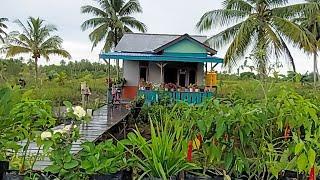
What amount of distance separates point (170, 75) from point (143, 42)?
80.5 inches

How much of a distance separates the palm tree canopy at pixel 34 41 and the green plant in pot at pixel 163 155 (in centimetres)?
2343

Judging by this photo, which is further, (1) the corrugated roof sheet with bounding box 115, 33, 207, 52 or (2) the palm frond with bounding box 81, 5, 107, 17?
(2) the palm frond with bounding box 81, 5, 107, 17

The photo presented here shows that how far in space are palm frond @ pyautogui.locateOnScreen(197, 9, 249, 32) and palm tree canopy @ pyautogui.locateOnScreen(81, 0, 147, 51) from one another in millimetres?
7784

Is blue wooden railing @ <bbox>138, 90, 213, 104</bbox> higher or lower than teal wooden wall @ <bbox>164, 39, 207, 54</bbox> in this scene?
lower

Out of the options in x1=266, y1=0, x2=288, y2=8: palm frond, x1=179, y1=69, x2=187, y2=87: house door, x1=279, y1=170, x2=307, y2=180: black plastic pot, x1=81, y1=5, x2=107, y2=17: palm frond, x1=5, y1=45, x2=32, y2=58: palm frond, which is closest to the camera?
x1=279, y1=170, x2=307, y2=180: black plastic pot

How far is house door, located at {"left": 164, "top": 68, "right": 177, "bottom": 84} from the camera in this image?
691 inches

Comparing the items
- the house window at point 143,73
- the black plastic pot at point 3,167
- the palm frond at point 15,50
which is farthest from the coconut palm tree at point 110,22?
the black plastic pot at point 3,167

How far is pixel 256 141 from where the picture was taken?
2.41 meters

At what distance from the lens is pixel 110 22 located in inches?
1003

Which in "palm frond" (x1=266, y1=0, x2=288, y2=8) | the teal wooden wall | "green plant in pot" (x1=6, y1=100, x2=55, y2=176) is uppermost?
"palm frond" (x1=266, y1=0, x2=288, y2=8)

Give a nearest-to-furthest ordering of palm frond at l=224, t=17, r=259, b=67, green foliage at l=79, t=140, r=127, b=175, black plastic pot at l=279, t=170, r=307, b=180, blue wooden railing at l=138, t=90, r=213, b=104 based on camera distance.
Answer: green foliage at l=79, t=140, r=127, b=175 < black plastic pot at l=279, t=170, r=307, b=180 < blue wooden railing at l=138, t=90, r=213, b=104 < palm frond at l=224, t=17, r=259, b=67

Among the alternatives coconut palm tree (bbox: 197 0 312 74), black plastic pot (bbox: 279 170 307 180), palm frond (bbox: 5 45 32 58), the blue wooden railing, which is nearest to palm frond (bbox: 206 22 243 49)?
coconut palm tree (bbox: 197 0 312 74)

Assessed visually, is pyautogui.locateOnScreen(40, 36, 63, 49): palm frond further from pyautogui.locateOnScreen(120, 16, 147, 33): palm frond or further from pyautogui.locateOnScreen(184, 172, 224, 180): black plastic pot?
pyautogui.locateOnScreen(184, 172, 224, 180): black plastic pot

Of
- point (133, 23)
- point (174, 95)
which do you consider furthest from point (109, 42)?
point (174, 95)
